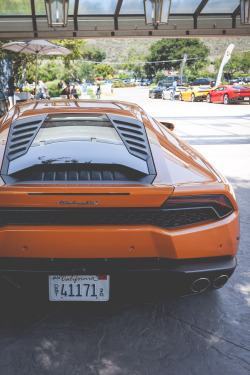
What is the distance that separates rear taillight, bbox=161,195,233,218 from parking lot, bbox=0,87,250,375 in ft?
1.66

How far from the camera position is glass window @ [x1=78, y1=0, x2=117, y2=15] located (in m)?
10.7

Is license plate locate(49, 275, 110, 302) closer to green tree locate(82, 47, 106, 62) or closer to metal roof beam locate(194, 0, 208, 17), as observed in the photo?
metal roof beam locate(194, 0, 208, 17)

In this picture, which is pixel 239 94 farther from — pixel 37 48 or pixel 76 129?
pixel 76 129

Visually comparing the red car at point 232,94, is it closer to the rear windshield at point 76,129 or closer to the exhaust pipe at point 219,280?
the rear windshield at point 76,129

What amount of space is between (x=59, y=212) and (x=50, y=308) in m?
1.00

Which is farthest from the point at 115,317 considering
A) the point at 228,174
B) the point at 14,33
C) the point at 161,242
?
the point at 14,33

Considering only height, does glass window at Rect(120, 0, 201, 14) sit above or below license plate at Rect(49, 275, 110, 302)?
above

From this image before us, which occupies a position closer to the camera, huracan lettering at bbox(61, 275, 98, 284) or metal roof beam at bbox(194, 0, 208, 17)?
huracan lettering at bbox(61, 275, 98, 284)

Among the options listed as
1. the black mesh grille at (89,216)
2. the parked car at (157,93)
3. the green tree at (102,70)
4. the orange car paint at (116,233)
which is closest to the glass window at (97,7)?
the orange car paint at (116,233)

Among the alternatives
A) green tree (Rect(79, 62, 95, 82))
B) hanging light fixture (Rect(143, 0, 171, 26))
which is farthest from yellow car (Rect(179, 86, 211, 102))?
green tree (Rect(79, 62, 95, 82))

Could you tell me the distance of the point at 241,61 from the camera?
303 ft

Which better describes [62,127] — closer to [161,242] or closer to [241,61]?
[161,242]

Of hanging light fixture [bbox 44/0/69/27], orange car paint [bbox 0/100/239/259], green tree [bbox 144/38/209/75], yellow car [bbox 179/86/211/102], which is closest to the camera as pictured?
orange car paint [bbox 0/100/239/259]

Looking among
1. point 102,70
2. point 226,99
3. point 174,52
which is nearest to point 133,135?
point 226,99
